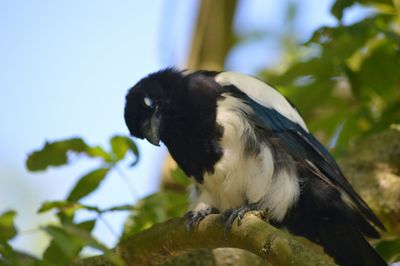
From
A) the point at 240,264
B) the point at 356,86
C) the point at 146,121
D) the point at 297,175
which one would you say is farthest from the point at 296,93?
the point at 240,264

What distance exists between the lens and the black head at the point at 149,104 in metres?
4.74

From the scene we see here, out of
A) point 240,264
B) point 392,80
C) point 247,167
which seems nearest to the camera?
point 240,264

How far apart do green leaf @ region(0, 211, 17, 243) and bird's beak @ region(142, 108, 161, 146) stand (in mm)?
1146

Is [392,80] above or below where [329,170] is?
above

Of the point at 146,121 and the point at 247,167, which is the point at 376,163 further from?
the point at 146,121

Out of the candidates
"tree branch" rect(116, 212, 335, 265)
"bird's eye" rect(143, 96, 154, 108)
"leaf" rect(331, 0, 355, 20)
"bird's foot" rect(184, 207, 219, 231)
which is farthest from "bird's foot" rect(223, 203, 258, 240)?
"leaf" rect(331, 0, 355, 20)

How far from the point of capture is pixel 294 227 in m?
4.78

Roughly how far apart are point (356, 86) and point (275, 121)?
0.73 metres

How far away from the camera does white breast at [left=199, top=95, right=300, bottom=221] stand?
4.54 m

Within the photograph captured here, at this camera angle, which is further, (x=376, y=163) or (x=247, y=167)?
(x=376, y=163)

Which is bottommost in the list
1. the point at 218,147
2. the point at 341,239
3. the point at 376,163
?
the point at 341,239

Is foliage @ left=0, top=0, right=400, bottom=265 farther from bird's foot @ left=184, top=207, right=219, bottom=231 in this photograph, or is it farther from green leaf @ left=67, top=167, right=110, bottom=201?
bird's foot @ left=184, top=207, right=219, bottom=231

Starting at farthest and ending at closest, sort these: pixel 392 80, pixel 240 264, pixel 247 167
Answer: pixel 392 80, pixel 247 167, pixel 240 264

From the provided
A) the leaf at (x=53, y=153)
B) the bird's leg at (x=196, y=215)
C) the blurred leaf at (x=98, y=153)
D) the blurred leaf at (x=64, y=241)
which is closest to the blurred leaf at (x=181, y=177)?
the bird's leg at (x=196, y=215)
